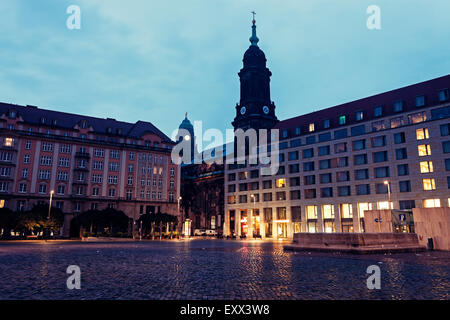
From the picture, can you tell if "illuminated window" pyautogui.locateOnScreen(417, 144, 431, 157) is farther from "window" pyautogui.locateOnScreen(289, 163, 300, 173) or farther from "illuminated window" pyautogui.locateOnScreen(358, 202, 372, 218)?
"window" pyautogui.locateOnScreen(289, 163, 300, 173)

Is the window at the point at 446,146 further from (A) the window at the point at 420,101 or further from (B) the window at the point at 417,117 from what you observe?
(A) the window at the point at 420,101

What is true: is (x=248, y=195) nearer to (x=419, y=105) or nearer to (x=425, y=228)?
(x=419, y=105)

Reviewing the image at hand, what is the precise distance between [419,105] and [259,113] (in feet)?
174

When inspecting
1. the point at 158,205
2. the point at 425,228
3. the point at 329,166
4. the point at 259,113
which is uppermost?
the point at 259,113

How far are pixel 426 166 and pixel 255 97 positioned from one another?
6173 cm

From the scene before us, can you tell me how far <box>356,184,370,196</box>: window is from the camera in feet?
238

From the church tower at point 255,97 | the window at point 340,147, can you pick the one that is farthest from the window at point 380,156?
the church tower at point 255,97

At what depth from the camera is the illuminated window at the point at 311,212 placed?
81.2 meters

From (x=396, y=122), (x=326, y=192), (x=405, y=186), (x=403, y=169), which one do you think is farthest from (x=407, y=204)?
(x=326, y=192)

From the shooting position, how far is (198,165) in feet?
451

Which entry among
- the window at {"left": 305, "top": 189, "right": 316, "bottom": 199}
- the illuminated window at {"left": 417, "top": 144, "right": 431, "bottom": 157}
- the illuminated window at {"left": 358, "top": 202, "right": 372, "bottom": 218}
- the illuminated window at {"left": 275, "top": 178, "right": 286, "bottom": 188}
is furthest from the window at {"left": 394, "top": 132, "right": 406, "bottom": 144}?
the illuminated window at {"left": 275, "top": 178, "right": 286, "bottom": 188}

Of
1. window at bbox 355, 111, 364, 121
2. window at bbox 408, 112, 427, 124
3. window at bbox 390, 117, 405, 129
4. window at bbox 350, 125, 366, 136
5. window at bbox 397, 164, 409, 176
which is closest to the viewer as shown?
window at bbox 408, 112, 427, 124

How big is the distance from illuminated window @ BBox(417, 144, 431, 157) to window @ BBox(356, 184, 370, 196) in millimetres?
12132
